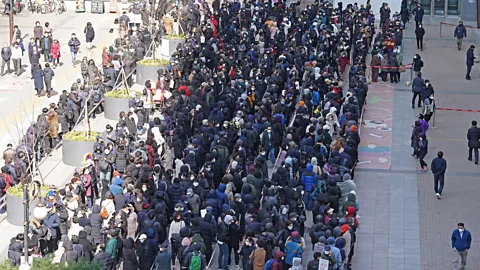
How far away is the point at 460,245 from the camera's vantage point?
86.2 feet

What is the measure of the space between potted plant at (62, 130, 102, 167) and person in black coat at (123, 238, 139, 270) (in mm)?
8655

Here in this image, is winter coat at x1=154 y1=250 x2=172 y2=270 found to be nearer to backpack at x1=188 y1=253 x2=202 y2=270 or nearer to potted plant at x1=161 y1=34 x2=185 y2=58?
backpack at x1=188 y1=253 x2=202 y2=270

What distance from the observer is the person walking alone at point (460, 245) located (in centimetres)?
2617

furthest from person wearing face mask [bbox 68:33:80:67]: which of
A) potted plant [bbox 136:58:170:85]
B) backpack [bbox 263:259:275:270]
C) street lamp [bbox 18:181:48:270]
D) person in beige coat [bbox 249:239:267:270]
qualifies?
backpack [bbox 263:259:275:270]

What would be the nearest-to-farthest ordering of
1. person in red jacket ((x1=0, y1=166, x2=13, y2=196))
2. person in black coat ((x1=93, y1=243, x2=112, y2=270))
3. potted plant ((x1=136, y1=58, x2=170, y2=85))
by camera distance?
person in black coat ((x1=93, y1=243, x2=112, y2=270)) → person in red jacket ((x1=0, y1=166, x2=13, y2=196)) → potted plant ((x1=136, y1=58, x2=170, y2=85))

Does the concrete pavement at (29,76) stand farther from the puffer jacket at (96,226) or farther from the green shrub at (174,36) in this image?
the puffer jacket at (96,226)

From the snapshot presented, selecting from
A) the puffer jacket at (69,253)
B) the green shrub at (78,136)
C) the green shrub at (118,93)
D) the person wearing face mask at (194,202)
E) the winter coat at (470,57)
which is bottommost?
the puffer jacket at (69,253)

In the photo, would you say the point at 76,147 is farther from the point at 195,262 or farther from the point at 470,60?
the point at 470,60

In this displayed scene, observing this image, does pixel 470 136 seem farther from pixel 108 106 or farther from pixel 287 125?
pixel 108 106

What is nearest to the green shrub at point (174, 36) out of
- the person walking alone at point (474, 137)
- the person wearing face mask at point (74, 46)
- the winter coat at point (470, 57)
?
the person wearing face mask at point (74, 46)

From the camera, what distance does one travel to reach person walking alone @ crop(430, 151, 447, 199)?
3120cm

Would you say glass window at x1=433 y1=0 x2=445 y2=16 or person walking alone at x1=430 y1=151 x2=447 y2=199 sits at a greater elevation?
glass window at x1=433 y1=0 x2=445 y2=16

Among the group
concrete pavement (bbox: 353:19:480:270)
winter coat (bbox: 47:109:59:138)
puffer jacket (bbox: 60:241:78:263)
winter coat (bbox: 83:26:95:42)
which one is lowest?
concrete pavement (bbox: 353:19:480:270)

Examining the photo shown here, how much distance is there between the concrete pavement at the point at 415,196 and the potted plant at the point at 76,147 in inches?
293
